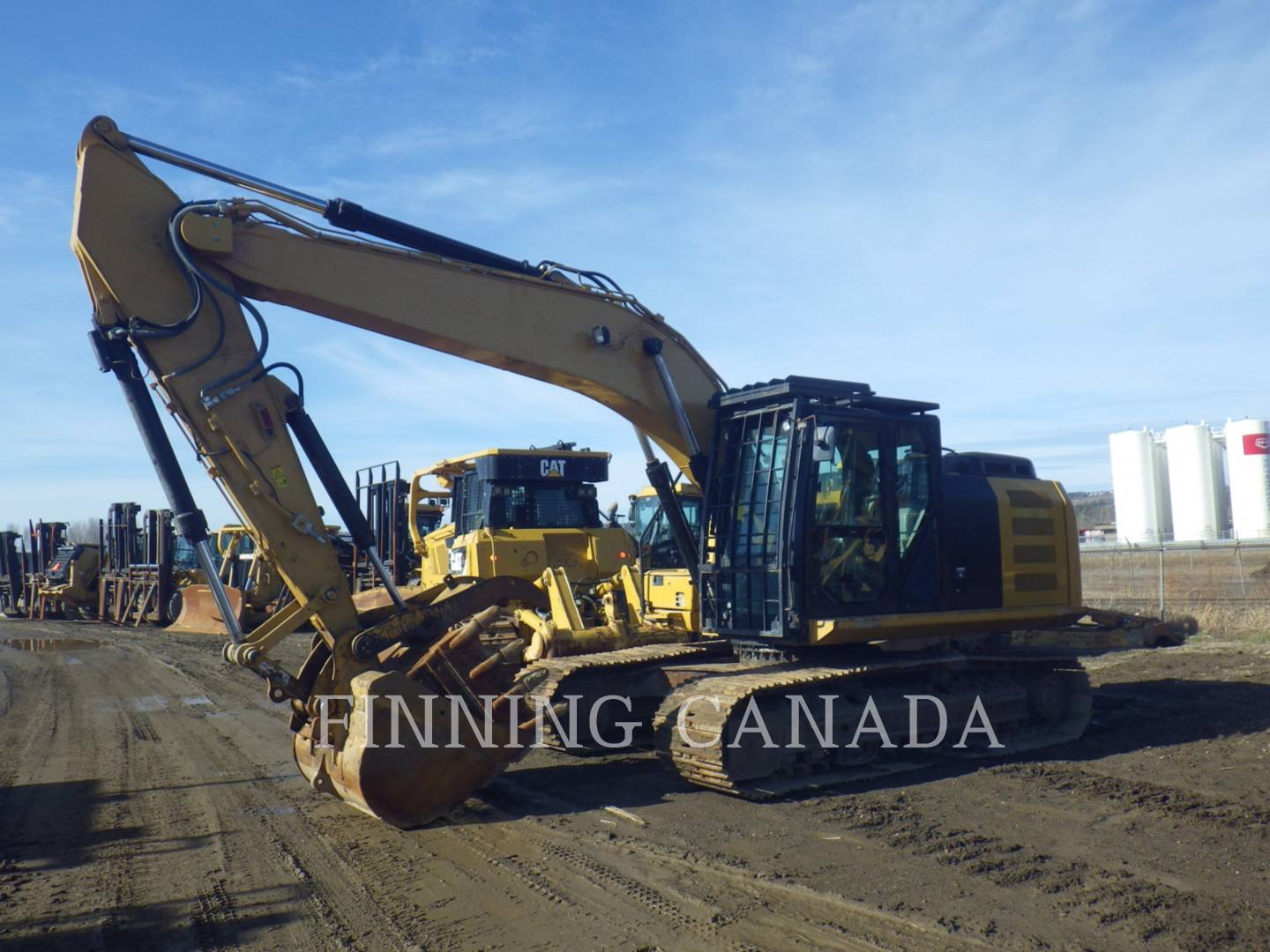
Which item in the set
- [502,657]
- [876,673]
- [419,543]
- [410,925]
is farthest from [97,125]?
[419,543]

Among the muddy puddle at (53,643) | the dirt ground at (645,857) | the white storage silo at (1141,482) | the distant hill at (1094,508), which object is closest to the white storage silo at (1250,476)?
the white storage silo at (1141,482)

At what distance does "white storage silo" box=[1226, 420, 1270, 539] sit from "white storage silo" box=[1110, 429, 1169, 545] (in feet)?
13.5

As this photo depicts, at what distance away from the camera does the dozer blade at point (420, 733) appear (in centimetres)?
600

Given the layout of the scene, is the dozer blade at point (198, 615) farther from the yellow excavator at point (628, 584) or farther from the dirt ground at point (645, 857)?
the yellow excavator at point (628, 584)

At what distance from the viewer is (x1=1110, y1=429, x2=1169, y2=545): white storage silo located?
138ft

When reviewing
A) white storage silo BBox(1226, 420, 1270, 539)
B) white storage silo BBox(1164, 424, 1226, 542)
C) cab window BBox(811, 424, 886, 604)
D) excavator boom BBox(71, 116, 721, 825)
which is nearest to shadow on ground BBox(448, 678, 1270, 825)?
excavator boom BBox(71, 116, 721, 825)

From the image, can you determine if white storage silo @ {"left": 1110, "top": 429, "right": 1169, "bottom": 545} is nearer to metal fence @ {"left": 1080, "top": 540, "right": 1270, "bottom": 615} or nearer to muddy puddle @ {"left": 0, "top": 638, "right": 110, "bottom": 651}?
metal fence @ {"left": 1080, "top": 540, "right": 1270, "bottom": 615}

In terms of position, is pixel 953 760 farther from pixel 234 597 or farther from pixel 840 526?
pixel 234 597

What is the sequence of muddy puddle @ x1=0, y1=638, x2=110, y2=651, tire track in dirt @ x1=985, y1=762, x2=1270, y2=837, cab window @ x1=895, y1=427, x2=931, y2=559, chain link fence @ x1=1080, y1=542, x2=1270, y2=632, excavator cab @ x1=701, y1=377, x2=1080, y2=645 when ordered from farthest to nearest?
muddy puddle @ x1=0, y1=638, x2=110, y2=651 → chain link fence @ x1=1080, y1=542, x2=1270, y2=632 → cab window @ x1=895, y1=427, x2=931, y2=559 → excavator cab @ x1=701, y1=377, x2=1080, y2=645 → tire track in dirt @ x1=985, y1=762, x2=1270, y2=837

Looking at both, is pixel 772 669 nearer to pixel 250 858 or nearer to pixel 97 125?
pixel 250 858

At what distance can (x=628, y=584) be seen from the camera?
9828mm

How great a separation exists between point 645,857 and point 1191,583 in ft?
60.6

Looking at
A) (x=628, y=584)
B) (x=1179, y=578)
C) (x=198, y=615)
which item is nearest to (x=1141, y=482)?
(x=1179, y=578)

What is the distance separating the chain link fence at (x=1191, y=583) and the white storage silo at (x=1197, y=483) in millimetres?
14926
